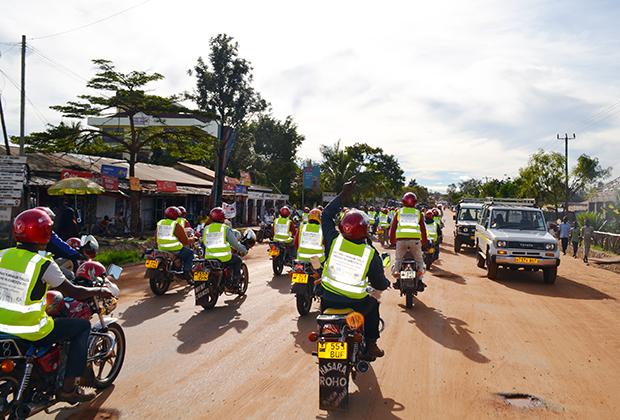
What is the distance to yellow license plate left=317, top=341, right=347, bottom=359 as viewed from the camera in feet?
14.1

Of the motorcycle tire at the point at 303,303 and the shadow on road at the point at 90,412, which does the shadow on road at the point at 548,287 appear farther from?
the shadow on road at the point at 90,412

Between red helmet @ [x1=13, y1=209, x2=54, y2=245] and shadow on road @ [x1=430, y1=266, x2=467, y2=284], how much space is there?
1047 centimetres

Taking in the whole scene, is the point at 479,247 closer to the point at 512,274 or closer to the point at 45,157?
the point at 512,274

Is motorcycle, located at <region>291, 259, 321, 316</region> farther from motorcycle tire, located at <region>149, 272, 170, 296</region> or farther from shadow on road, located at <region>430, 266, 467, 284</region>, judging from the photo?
shadow on road, located at <region>430, 266, 467, 284</region>

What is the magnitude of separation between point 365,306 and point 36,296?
2992mm

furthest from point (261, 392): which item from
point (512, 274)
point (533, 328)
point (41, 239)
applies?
point (512, 274)

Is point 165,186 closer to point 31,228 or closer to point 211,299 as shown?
point 211,299

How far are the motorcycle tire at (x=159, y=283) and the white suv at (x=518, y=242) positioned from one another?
849 centimetres

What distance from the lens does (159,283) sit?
9664 millimetres

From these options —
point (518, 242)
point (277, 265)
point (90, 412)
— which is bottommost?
point (90, 412)

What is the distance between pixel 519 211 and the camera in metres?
14.0

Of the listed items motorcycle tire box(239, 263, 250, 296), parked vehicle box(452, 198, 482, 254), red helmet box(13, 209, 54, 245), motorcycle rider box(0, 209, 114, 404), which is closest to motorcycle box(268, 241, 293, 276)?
motorcycle tire box(239, 263, 250, 296)

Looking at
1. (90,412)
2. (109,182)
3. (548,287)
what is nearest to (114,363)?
(90,412)

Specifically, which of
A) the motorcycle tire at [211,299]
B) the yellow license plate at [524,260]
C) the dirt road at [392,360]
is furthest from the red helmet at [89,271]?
the yellow license plate at [524,260]
